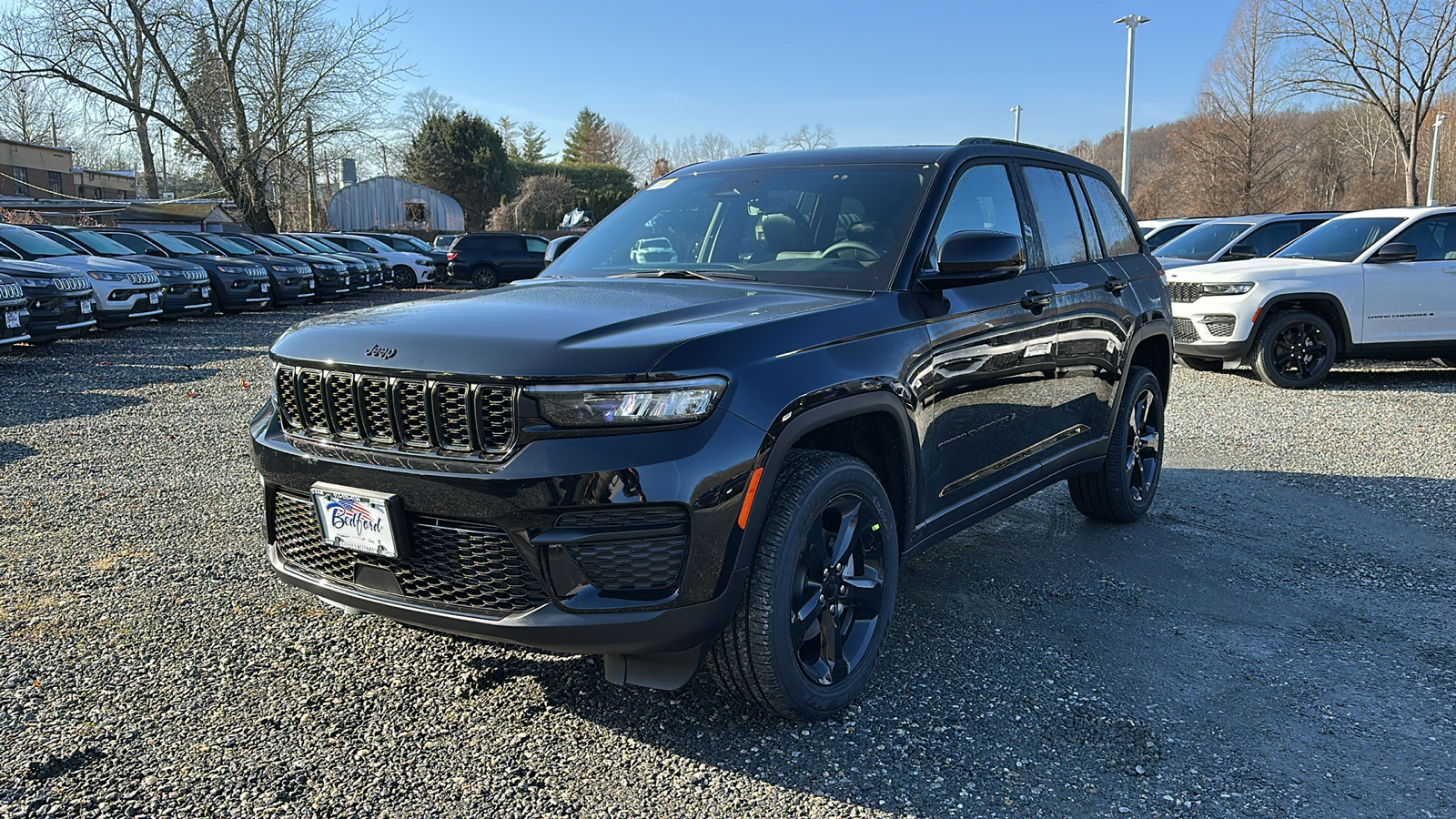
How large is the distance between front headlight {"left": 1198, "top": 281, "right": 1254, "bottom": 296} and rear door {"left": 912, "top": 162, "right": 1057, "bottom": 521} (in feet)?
23.1

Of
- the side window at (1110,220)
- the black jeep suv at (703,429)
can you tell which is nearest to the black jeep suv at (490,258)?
the side window at (1110,220)

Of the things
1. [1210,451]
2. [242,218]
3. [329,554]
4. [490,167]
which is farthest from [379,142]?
[329,554]

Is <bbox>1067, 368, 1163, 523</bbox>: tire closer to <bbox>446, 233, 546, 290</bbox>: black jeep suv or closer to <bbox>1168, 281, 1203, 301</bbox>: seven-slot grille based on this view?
<bbox>1168, 281, 1203, 301</bbox>: seven-slot grille

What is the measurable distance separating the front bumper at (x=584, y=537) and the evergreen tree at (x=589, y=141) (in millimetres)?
93134

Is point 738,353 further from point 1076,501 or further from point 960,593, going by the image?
point 1076,501

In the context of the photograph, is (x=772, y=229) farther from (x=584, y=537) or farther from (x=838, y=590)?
(x=584, y=537)

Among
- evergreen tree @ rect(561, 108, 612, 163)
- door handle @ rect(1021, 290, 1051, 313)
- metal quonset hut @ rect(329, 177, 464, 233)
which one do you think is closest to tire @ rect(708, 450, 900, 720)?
door handle @ rect(1021, 290, 1051, 313)

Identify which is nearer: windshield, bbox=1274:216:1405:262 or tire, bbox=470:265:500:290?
windshield, bbox=1274:216:1405:262

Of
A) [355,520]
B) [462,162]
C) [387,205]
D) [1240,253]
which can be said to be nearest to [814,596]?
[355,520]

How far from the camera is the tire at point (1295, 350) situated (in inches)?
403

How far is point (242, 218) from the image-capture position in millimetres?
35375

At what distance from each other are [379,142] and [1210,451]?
111 ft

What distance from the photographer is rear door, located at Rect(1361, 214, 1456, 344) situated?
10.1m

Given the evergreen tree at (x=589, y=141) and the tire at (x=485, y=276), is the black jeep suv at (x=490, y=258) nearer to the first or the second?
the tire at (x=485, y=276)
